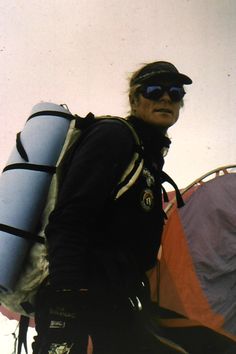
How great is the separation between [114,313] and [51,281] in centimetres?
10

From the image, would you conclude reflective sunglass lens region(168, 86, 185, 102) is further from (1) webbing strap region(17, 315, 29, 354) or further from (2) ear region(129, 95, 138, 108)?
(1) webbing strap region(17, 315, 29, 354)

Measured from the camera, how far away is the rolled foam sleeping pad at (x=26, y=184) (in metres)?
0.52

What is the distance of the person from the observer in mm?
458

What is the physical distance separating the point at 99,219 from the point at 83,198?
46 millimetres

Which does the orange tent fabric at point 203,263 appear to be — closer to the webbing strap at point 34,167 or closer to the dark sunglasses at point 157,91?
the dark sunglasses at point 157,91

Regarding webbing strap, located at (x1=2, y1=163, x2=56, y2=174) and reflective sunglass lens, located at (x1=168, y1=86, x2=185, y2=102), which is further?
reflective sunglass lens, located at (x1=168, y1=86, x2=185, y2=102)

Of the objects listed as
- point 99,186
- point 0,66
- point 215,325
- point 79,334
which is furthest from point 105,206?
point 0,66

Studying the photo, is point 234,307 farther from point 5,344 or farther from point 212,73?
point 212,73

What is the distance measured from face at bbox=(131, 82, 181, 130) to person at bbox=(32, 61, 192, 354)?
4.0 inches

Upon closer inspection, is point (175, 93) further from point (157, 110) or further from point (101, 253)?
point (101, 253)

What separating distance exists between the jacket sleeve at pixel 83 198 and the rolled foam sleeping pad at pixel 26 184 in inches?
Result: 2.4

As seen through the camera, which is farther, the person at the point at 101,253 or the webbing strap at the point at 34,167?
the webbing strap at the point at 34,167

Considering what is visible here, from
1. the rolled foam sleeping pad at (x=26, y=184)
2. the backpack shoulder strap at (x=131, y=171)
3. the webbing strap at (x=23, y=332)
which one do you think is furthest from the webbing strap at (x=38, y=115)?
the webbing strap at (x=23, y=332)

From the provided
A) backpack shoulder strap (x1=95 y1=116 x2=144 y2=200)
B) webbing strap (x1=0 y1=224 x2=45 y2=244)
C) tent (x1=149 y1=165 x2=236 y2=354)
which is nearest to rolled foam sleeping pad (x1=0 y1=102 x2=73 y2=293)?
webbing strap (x1=0 y1=224 x2=45 y2=244)
